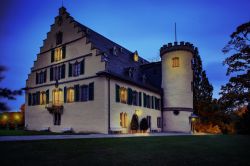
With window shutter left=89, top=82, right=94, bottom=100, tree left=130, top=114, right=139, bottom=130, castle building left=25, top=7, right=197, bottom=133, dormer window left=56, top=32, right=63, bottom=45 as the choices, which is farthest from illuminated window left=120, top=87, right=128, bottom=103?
dormer window left=56, top=32, right=63, bottom=45

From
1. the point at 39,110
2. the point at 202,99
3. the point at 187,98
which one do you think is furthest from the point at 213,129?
the point at 39,110

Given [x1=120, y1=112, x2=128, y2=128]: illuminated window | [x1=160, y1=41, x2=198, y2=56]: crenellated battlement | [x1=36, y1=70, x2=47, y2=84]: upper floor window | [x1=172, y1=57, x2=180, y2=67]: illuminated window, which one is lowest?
[x1=120, y1=112, x2=128, y2=128]: illuminated window

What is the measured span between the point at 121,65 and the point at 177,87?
33.6ft

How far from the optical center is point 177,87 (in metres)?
37.2

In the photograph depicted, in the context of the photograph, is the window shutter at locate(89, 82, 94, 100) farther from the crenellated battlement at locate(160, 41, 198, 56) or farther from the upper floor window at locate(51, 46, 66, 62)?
the crenellated battlement at locate(160, 41, 198, 56)

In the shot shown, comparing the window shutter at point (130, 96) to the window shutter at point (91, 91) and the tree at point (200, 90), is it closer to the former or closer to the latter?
the window shutter at point (91, 91)

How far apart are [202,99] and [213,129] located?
5059mm

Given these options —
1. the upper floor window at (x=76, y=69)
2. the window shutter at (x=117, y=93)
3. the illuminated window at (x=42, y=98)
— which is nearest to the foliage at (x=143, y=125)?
the window shutter at (x=117, y=93)

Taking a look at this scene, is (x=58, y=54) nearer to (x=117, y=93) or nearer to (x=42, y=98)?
(x=42, y=98)

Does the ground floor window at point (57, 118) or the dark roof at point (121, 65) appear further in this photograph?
the ground floor window at point (57, 118)

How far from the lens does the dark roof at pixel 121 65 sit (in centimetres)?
2898

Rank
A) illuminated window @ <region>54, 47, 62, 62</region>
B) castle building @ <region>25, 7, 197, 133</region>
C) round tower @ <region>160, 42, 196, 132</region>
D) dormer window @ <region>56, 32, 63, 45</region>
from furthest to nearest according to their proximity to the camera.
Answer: round tower @ <region>160, 42, 196, 132</region> → dormer window @ <region>56, 32, 63, 45</region> → illuminated window @ <region>54, 47, 62, 62</region> → castle building @ <region>25, 7, 197, 133</region>

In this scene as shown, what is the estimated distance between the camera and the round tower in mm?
36719

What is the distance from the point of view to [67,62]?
1217 inches
